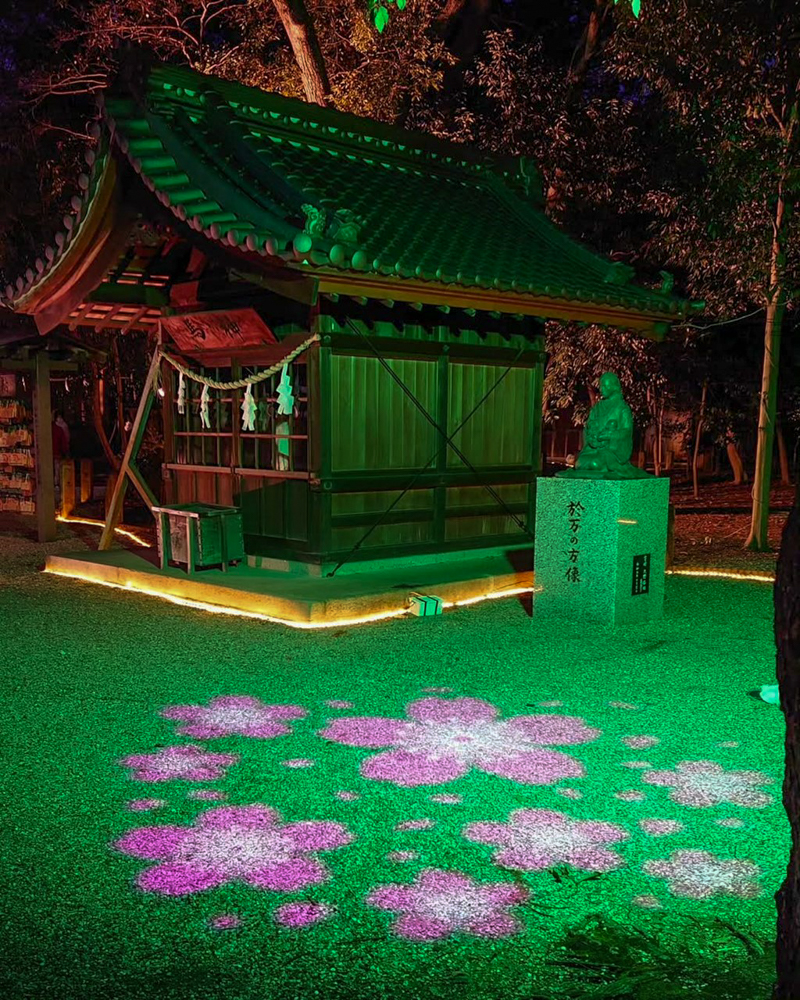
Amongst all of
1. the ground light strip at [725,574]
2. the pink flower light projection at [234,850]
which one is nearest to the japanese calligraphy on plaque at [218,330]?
the ground light strip at [725,574]

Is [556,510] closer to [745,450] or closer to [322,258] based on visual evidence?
[322,258]

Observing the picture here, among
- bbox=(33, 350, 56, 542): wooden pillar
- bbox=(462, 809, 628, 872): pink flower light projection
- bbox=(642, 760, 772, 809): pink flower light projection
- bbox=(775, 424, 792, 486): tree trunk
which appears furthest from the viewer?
bbox=(775, 424, 792, 486): tree trunk

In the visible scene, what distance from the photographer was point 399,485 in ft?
33.8

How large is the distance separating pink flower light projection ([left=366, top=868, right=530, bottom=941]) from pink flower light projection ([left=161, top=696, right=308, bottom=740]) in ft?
6.38

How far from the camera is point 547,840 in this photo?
393 centimetres

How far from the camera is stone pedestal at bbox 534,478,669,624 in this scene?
7.89 meters

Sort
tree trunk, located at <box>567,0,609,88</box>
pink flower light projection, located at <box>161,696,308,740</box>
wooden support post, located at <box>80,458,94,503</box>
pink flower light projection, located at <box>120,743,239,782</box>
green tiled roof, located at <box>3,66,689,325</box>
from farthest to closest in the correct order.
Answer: wooden support post, located at <box>80,458,94,503</box> → tree trunk, located at <box>567,0,609,88</box> → green tiled roof, located at <box>3,66,689,325</box> → pink flower light projection, located at <box>161,696,308,740</box> → pink flower light projection, located at <box>120,743,239,782</box>

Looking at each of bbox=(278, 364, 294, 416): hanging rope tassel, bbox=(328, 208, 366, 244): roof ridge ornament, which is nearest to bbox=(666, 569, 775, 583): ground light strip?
bbox=(278, 364, 294, 416): hanging rope tassel

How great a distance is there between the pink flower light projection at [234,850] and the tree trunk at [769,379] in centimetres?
1025

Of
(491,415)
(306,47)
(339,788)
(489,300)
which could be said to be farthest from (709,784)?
(306,47)

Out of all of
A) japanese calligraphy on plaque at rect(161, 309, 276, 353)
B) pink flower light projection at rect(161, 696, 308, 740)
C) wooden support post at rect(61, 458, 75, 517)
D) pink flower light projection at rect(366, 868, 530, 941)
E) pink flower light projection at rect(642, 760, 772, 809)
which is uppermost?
japanese calligraphy on plaque at rect(161, 309, 276, 353)

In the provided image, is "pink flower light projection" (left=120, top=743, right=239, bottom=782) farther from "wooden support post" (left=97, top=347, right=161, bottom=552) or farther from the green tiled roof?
"wooden support post" (left=97, top=347, right=161, bottom=552)

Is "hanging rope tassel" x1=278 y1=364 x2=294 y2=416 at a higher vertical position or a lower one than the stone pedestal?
higher

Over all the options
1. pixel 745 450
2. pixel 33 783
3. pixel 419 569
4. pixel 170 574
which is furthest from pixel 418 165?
pixel 745 450
